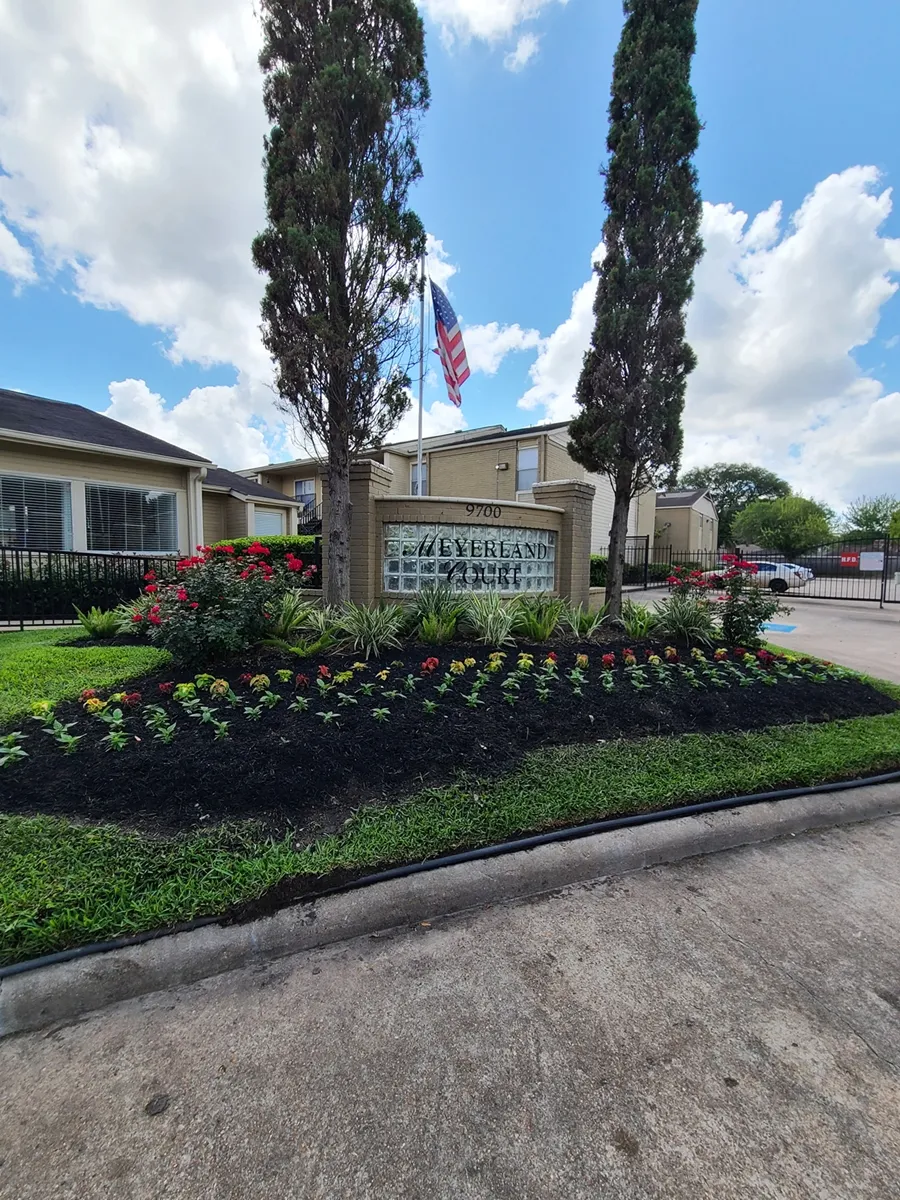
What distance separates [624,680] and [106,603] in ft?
30.0

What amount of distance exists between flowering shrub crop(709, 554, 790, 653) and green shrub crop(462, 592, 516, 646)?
8.43 ft

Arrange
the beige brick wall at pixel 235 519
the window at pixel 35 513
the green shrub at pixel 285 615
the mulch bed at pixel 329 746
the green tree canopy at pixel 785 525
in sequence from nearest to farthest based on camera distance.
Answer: the mulch bed at pixel 329 746
the green shrub at pixel 285 615
the window at pixel 35 513
the beige brick wall at pixel 235 519
the green tree canopy at pixel 785 525

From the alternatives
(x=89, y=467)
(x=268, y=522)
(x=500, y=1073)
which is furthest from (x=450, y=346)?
(x=268, y=522)

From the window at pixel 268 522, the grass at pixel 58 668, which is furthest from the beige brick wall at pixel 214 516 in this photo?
the grass at pixel 58 668

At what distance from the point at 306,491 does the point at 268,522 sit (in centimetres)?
696

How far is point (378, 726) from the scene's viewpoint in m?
3.70

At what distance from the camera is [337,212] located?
6.00 m

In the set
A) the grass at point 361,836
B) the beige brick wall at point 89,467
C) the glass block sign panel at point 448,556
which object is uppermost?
the beige brick wall at point 89,467

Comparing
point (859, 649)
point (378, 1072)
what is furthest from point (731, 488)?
point (378, 1072)

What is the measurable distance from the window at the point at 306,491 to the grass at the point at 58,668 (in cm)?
1887

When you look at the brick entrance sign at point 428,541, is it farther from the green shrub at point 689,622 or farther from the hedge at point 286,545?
the hedge at point 286,545

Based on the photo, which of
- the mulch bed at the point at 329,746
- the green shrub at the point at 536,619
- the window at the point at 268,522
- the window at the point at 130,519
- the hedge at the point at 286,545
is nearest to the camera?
the mulch bed at the point at 329,746

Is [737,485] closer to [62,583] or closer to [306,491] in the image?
[306,491]

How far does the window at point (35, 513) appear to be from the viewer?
36.7 feet
